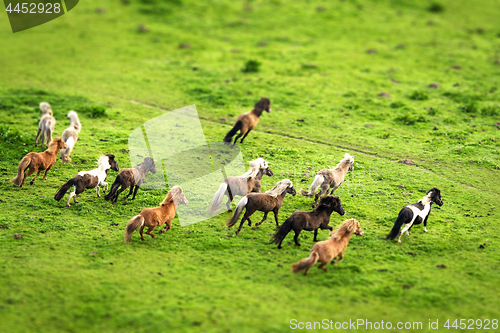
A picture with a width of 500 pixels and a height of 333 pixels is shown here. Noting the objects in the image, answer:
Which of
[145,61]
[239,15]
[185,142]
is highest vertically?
[239,15]

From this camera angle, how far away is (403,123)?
47.8 ft

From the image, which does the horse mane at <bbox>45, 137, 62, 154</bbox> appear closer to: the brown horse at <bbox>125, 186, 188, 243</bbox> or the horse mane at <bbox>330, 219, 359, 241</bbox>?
the brown horse at <bbox>125, 186, 188, 243</bbox>

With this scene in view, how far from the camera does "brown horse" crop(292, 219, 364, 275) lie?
738 cm

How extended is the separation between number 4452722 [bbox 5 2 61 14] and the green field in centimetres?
84

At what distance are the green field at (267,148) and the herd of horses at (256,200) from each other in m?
0.30

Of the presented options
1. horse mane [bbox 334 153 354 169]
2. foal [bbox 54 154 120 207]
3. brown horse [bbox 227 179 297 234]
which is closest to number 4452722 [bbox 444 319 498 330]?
brown horse [bbox 227 179 297 234]

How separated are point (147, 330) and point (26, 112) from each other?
11.4m

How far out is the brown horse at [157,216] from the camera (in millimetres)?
8133

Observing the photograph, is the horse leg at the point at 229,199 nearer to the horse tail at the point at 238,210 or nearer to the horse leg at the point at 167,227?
the horse tail at the point at 238,210

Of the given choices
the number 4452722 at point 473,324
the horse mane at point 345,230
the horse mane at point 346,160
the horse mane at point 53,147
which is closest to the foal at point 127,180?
the horse mane at point 53,147

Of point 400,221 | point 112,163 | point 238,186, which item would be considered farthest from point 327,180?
point 112,163

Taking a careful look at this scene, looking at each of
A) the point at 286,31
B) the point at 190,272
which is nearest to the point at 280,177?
the point at 190,272

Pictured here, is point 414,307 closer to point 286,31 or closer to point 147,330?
point 147,330

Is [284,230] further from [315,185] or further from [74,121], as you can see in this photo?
[74,121]
